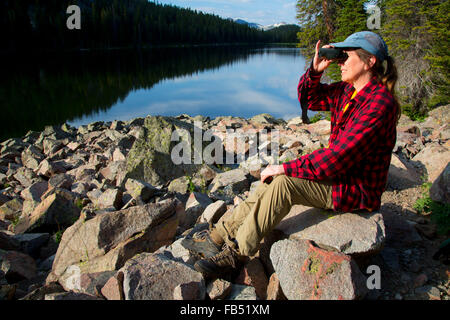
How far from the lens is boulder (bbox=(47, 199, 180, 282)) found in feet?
11.8

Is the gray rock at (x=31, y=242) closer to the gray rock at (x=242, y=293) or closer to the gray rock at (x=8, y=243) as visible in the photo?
the gray rock at (x=8, y=243)

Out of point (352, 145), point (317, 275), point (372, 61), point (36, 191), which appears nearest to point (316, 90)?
point (372, 61)

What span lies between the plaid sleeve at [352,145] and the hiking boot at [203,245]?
1.17 meters

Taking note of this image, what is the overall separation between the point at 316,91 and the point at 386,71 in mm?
834

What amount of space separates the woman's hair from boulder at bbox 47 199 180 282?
8.90 ft

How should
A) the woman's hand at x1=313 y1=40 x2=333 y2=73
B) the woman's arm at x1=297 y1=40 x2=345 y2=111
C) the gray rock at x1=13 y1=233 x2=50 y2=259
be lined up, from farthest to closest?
the gray rock at x1=13 y1=233 x2=50 y2=259, the woman's arm at x1=297 y1=40 x2=345 y2=111, the woman's hand at x1=313 y1=40 x2=333 y2=73

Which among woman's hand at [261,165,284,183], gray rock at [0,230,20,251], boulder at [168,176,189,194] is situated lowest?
gray rock at [0,230,20,251]

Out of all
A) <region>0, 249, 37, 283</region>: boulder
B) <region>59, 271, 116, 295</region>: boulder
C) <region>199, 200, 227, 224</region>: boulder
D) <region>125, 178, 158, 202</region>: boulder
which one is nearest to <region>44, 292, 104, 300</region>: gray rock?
<region>59, 271, 116, 295</region>: boulder

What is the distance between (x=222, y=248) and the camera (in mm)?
3113

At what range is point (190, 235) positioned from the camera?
3838 mm

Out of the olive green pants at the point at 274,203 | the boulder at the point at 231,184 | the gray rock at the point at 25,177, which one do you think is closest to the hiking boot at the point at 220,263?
the olive green pants at the point at 274,203

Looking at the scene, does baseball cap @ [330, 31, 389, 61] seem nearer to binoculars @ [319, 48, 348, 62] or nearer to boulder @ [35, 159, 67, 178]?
binoculars @ [319, 48, 348, 62]

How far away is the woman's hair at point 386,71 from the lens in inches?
108
